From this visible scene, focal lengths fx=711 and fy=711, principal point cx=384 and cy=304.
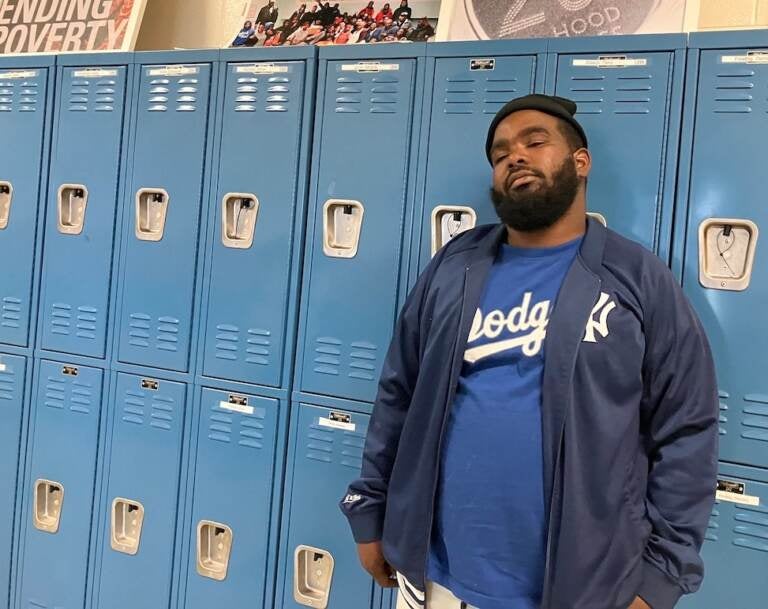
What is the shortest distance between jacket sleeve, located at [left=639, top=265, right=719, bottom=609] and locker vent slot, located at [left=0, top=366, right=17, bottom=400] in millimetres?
2271

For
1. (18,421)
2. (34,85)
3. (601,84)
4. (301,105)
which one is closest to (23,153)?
(34,85)

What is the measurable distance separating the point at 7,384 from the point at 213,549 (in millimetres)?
1031

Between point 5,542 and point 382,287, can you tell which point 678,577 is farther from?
point 5,542

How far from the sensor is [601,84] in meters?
1.91

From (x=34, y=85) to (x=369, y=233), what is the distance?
57.9 inches

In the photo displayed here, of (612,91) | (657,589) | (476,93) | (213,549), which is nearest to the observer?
(657,589)

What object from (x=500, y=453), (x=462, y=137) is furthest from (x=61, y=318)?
A: (x=500, y=453)

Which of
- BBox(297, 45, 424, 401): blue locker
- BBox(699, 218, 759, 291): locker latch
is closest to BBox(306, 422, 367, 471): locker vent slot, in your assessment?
BBox(297, 45, 424, 401): blue locker

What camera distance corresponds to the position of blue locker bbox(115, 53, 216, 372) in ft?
7.77

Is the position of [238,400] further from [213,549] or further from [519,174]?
[519,174]

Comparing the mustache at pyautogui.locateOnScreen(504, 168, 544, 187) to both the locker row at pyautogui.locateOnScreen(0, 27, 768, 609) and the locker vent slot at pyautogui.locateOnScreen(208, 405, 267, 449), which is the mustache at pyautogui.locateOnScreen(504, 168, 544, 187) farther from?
the locker vent slot at pyautogui.locateOnScreen(208, 405, 267, 449)

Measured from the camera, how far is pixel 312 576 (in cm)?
227

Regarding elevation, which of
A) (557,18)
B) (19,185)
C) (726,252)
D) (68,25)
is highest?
(68,25)

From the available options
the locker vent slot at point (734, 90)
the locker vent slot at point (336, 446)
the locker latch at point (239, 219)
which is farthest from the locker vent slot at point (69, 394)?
the locker vent slot at point (734, 90)
